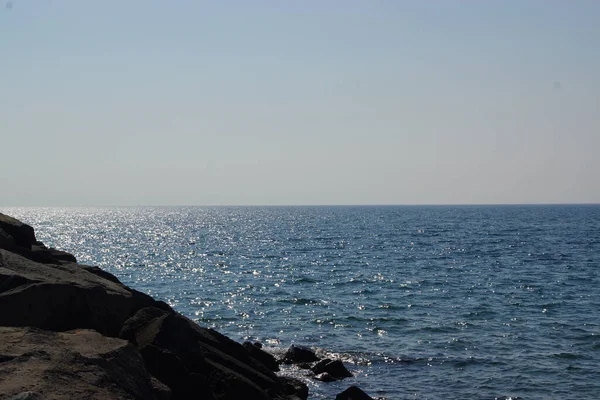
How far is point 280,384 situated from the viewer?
18.9 m

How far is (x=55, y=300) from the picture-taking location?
562 inches

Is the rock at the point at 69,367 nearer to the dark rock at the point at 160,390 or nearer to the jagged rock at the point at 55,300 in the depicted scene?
the dark rock at the point at 160,390

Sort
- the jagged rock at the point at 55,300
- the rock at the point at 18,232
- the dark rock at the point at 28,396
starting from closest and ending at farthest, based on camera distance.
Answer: the dark rock at the point at 28,396 < the jagged rock at the point at 55,300 < the rock at the point at 18,232

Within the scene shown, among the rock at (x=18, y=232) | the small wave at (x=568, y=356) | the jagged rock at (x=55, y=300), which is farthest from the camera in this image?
the small wave at (x=568, y=356)

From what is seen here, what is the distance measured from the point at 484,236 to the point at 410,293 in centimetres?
6165

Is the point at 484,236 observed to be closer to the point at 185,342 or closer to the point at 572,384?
the point at 572,384

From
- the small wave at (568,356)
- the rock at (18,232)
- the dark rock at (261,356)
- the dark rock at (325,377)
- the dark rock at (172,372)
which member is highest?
the rock at (18,232)

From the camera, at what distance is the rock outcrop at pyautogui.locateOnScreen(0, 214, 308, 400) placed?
1065 centimetres

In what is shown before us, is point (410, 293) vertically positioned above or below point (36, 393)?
below

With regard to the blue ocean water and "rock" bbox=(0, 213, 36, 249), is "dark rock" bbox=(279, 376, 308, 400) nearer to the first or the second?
the blue ocean water

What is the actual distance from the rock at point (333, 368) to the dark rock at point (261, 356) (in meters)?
1.54

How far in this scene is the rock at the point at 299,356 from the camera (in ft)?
81.4

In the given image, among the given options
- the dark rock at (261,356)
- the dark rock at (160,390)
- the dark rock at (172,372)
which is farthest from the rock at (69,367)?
the dark rock at (261,356)

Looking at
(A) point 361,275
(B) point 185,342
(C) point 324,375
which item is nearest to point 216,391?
(B) point 185,342
